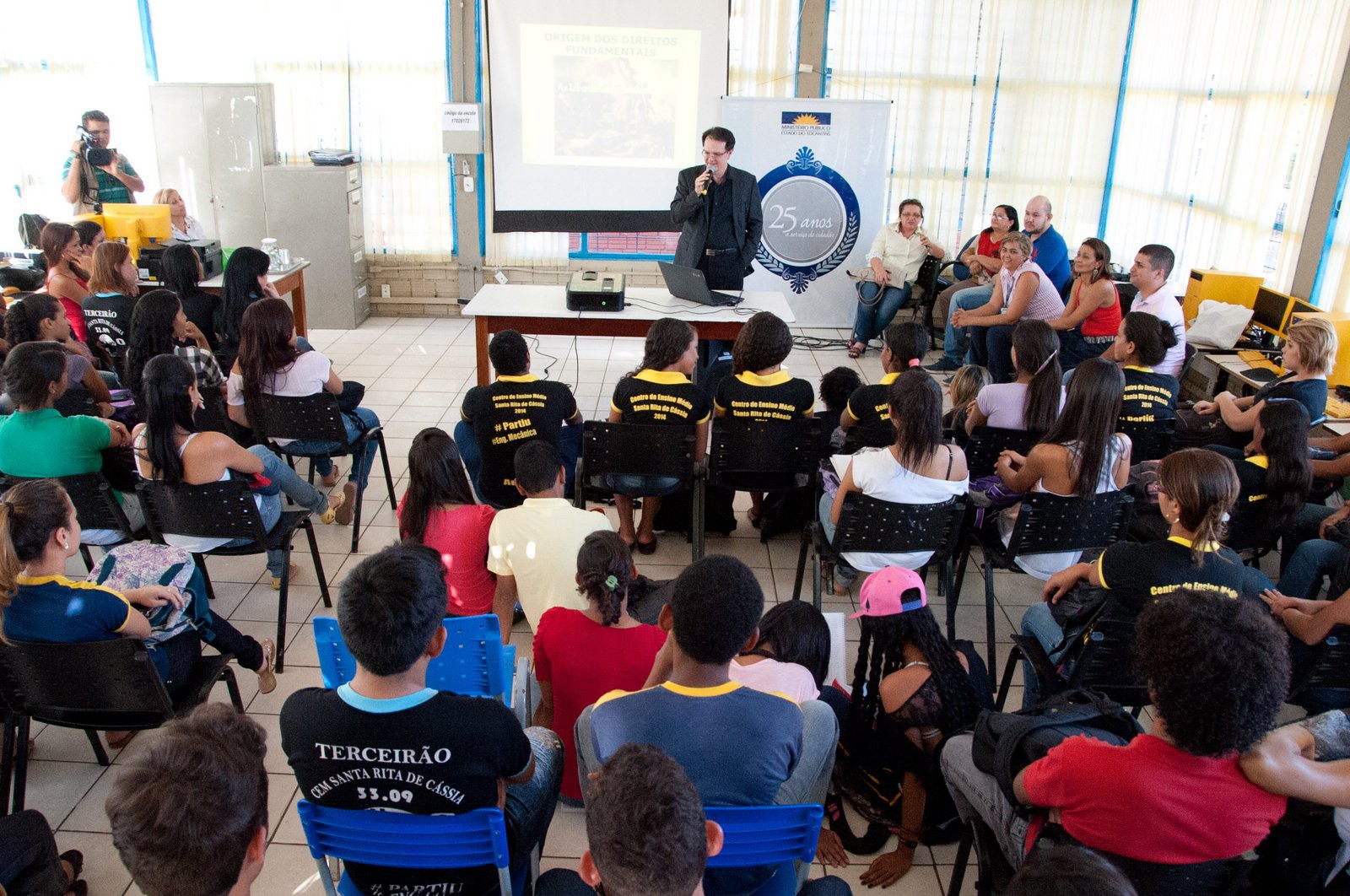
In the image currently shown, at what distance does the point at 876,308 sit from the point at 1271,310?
266cm

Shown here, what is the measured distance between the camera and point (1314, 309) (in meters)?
4.88

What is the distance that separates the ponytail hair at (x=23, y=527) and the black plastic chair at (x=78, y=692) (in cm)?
16

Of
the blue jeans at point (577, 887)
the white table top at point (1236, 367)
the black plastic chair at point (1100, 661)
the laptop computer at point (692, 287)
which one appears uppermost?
the laptop computer at point (692, 287)

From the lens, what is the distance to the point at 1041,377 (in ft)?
12.5

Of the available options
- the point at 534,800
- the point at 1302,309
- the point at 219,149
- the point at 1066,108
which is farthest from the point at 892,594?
the point at 219,149

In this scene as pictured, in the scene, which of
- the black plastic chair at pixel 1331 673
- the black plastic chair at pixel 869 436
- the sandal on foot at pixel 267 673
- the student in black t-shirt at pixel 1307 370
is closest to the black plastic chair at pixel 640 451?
the black plastic chair at pixel 869 436

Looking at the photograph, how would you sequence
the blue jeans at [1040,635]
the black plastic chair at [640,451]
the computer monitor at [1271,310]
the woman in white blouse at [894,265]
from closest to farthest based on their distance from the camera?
the blue jeans at [1040,635] < the black plastic chair at [640,451] < the computer monitor at [1271,310] < the woman in white blouse at [894,265]

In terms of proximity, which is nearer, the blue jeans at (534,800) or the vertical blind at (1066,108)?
Answer: the blue jeans at (534,800)

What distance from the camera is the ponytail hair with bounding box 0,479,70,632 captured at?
2.25 meters

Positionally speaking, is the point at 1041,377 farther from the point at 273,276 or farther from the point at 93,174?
the point at 93,174

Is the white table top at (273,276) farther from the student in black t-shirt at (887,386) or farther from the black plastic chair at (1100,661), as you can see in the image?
the black plastic chair at (1100,661)

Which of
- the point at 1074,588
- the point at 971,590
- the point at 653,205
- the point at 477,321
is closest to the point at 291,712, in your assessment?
the point at 1074,588

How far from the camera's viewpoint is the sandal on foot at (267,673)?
122 inches

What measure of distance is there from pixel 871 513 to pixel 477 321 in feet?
9.84
